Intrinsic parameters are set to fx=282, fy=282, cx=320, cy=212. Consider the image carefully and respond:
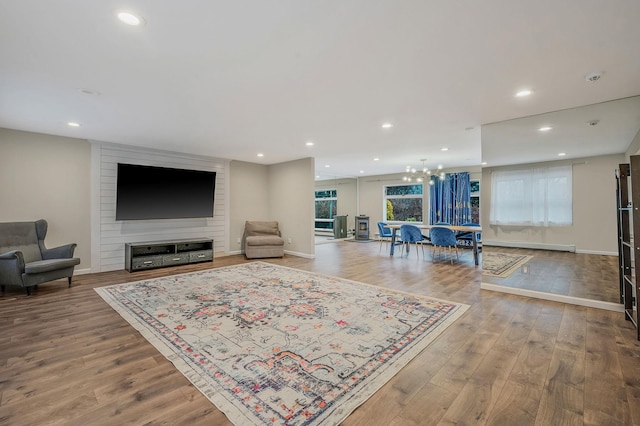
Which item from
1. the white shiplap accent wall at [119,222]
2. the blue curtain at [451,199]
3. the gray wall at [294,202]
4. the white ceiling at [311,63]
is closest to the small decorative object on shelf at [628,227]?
the white ceiling at [311,63]

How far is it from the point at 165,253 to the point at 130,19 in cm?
487

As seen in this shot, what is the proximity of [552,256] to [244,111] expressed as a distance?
16.5 ft

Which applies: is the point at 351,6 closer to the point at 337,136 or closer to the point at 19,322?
the point at 337,136

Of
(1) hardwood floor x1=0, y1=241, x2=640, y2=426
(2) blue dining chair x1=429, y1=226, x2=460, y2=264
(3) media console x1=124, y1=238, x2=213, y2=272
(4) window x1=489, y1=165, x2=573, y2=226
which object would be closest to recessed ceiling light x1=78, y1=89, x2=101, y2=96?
(1) hardwood floor x1=0, y1=241, x2=640, y2=426

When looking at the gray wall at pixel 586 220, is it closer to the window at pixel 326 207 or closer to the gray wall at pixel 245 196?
the gray wall at pixel 245 196

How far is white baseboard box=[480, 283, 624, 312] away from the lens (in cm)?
329

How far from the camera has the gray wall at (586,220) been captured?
3598 millimetres

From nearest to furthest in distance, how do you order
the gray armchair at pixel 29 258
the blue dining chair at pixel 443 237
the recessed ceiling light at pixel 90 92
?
the recessed ceiling light at pixel 90 92, the gray armchair at pixel 29 258, the blue dining chair at pixel 443 237

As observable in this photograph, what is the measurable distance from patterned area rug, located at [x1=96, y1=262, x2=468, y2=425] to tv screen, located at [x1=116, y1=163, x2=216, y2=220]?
1833 mm

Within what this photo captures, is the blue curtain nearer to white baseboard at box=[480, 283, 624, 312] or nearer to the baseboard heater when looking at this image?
the baseboard heater

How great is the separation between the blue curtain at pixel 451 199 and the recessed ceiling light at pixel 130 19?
8.75m

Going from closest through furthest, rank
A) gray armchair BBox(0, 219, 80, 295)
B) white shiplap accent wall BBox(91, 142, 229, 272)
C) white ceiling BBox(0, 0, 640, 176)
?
white ceiling BBox(0, 0, 640, 176), gray armchair BBox(0, 219, 80, 295), white shiplap accent wall BBox(91, 142, 229, 272)

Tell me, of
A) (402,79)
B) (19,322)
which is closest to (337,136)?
(402,79)

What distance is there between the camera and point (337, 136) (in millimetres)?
5039
